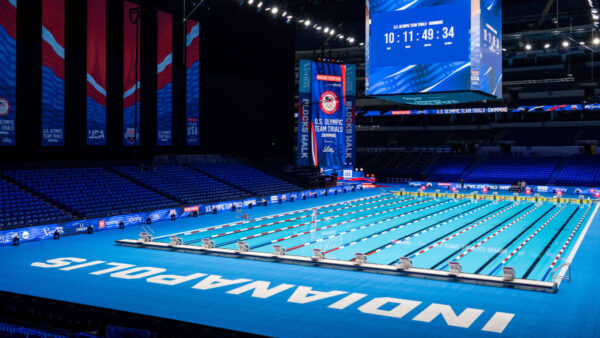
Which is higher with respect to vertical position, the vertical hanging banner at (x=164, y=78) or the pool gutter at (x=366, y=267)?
the vertical hanging banner at (x=164, y=78)

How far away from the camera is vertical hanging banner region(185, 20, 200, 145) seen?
30.7 metres

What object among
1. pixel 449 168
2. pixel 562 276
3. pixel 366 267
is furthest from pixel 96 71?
pixel 449 168

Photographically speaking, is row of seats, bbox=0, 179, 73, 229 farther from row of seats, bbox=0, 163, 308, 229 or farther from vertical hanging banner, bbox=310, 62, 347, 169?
vertical hanging banner, bbox=310, 62, 347, 169

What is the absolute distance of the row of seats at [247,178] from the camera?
3189cm

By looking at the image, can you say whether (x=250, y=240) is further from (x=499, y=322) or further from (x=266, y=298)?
(x=499, y=322)

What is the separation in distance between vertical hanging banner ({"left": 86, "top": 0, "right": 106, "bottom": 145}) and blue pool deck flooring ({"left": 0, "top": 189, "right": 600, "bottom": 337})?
36.9 ft

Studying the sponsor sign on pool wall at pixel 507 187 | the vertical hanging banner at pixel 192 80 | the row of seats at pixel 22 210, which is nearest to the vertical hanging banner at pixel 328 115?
the vertical hanging banner at pixel 192 80

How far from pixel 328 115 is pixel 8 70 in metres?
13.6

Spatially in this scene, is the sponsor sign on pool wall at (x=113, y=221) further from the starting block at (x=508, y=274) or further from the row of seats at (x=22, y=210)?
the starting block at (x=508, y=274)

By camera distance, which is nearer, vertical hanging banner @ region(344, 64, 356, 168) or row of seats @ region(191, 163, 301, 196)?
vertical hanging banner @ region(344, 64, 356, 168)

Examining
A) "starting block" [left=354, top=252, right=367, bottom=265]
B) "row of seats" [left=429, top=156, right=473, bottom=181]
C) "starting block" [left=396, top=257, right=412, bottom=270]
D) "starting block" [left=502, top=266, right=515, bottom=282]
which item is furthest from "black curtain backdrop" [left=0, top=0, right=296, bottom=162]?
"starting block" [left=502, top=266, right=515, bottom=282]

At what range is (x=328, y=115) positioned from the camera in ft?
82.9

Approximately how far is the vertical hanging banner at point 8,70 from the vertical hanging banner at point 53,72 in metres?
1.37

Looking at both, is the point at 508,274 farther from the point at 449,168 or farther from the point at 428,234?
the point at 449,168
